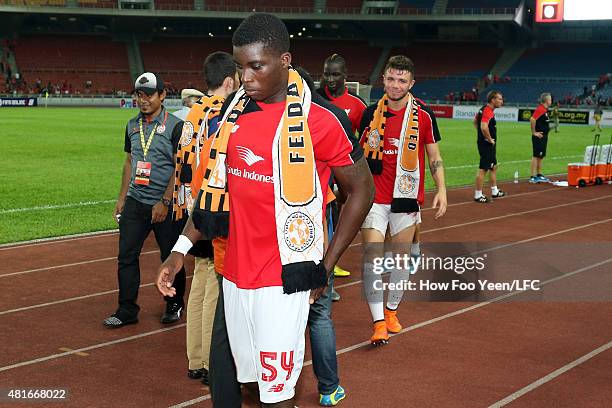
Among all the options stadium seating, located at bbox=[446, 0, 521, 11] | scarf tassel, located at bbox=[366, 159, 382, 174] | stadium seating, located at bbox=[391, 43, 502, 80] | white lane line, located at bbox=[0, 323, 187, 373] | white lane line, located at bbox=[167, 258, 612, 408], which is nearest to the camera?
white lane line, located at bbox=[167, 258, 612, 408]

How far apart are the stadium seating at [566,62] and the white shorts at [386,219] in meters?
56.7

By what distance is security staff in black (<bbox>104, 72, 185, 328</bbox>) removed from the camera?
247 inches

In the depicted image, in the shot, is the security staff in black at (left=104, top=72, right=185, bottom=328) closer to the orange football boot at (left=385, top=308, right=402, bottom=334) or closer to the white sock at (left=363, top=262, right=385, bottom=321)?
the white sock at (left=363, top=262, right=385, bottom=321)

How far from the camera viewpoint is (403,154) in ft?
19.8

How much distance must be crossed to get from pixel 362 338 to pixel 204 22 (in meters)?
64.0

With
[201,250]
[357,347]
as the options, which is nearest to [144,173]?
[201,250]

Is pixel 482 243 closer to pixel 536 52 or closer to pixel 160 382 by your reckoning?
pixel 160 382

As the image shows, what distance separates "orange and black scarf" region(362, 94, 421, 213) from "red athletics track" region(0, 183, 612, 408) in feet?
3.94

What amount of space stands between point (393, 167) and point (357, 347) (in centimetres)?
151

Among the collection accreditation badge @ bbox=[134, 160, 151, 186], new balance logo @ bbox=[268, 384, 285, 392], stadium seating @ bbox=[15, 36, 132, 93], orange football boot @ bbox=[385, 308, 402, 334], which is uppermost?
stadium seating @ bbox=[15, 36, 132, 93]

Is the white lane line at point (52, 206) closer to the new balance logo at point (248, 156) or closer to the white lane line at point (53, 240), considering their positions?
the white lane line at point (53, 240)

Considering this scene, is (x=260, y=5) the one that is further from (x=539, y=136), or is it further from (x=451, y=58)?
(x=539, y=136)

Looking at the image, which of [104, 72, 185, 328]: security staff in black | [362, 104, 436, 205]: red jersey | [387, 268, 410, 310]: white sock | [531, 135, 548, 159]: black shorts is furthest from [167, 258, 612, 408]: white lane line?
[531, 135, 548, 159]: black shorts

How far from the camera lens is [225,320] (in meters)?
3.24
